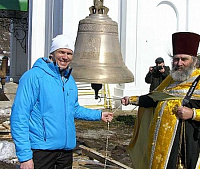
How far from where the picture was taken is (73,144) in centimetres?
339

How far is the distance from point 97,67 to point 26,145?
130 centimetres

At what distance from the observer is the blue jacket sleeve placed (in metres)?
3.06

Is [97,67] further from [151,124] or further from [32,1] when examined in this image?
[32,1]

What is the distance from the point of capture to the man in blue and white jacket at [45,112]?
3084 mm

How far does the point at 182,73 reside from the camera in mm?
3422

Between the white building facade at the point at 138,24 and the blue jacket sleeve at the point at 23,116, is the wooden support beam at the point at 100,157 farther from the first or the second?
the white building facade at the point at 138,24

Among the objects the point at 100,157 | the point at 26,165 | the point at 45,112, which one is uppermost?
the point at 45,112

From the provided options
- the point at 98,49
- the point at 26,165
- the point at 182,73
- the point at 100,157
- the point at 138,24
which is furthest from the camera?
the point at 138,24

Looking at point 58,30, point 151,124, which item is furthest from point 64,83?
point 58,30

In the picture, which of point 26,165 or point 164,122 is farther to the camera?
point 164,122

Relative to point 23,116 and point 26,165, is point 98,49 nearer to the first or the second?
point 23,116

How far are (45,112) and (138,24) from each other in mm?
8535

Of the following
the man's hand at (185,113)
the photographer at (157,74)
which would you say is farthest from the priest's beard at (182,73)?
the photographer at (157,74)

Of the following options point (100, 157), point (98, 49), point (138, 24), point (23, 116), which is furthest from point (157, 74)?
point (23, 116)
